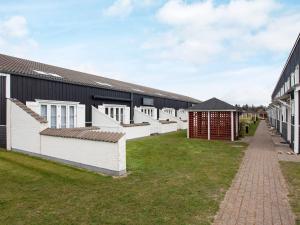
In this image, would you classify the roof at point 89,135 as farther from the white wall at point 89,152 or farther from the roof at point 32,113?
the roof at point 32,113

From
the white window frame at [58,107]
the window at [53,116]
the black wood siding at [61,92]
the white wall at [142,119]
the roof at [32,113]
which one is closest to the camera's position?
the roof at [32,113]

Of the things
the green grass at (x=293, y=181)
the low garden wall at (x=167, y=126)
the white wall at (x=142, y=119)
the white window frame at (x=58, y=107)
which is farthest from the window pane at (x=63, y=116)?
the green grass at (x=293, y=181)

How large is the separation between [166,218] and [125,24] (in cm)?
1335

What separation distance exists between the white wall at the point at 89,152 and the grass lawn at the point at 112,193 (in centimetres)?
43

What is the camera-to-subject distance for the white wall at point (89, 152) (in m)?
8.54

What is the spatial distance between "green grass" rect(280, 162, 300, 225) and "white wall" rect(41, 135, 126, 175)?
4.96 meters

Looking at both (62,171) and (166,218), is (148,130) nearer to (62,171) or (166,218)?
(62,171)

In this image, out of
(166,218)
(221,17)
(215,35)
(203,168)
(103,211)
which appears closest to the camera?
(166,218)

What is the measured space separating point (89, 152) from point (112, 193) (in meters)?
2.84

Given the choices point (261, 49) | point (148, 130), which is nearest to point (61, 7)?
point (148, 130)

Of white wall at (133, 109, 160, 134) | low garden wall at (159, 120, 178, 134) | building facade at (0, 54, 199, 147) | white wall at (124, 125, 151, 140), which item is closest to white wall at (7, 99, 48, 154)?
building facade at (0, 54, 199, 147)

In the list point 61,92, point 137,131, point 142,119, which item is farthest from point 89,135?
point 142,119

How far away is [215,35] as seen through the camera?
1866 centimetres

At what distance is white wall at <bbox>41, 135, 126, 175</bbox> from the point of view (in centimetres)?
854
